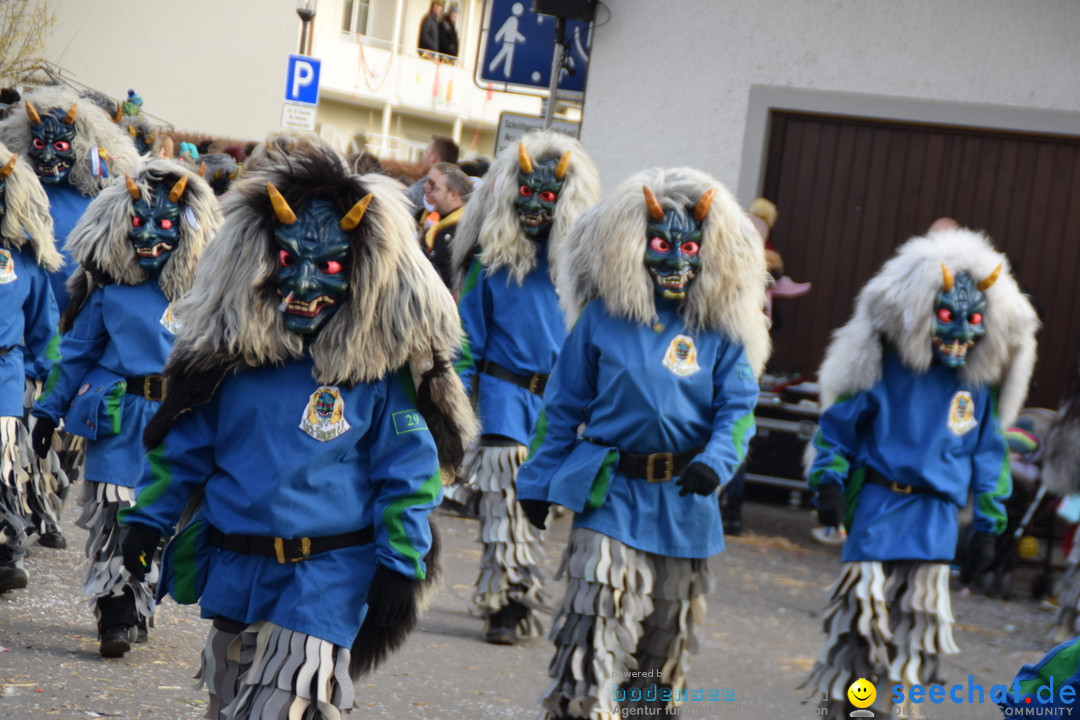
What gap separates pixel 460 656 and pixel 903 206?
18.8ft

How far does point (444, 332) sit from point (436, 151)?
25.9 ft

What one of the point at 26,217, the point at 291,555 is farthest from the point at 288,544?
the point at 26,217

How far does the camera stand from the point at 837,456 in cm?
528

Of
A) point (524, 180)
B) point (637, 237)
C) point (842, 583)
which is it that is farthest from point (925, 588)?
point (524, 180)

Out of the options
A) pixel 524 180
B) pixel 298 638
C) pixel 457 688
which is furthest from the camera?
pixel 524 180

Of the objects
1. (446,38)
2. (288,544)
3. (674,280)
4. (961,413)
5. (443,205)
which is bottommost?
(288,544)

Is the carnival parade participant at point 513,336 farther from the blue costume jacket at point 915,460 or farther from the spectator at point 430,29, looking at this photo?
the spectator at point 430,29

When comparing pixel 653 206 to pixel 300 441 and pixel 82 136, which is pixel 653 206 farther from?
pixel 82 136

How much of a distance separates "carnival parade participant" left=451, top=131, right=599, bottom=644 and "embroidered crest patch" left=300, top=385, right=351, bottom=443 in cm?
297

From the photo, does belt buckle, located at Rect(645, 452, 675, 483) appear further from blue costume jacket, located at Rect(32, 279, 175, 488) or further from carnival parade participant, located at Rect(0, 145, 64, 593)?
carnival parade participant, located at Rect(0, 145, 64, 593)

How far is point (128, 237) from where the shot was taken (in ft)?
19.3

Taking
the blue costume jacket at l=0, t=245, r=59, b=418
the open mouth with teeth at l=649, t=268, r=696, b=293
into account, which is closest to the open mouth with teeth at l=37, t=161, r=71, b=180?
the blue costume jacket at l=0, t=245, r=59, b=418

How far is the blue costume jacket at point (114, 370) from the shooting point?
582 cm

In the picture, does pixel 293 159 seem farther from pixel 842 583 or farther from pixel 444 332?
pixel 842 583
